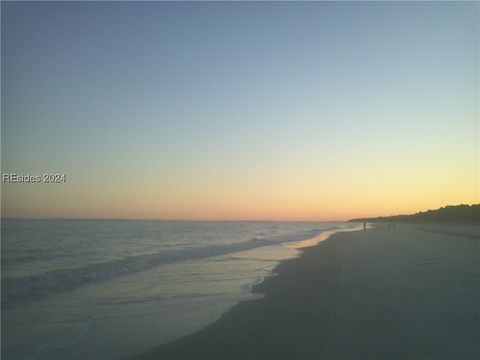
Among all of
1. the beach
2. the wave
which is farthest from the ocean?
the beach

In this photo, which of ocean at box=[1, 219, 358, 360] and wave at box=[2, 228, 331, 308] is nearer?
ocean at box=[1, 219, 358, 360]

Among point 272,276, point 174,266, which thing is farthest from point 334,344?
point 174,266

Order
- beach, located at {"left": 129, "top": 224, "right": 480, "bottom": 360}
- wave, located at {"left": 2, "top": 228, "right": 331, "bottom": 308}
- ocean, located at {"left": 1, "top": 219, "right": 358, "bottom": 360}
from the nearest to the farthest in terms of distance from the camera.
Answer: beach, located at {"left": 129, "top": 224, "right": 480, "bottom": 360}
ocean, located at {"left": 1, "top": 219, "right": 358, "bottom": 360}
wave, located at {"left": 2, "top": 228, "right": 331, "bottom": 308}

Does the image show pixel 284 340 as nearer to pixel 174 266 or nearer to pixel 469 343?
pixel 469 343

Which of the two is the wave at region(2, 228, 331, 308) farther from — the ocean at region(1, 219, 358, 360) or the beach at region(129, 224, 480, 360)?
the beach at region(129, 224, 480, 360)

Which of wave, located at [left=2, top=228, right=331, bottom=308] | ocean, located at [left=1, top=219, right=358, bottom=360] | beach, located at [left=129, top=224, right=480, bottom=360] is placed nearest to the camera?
beach, located at [left=129, top=224, right=480, bottom=360]

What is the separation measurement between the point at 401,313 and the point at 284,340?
348 centimetres

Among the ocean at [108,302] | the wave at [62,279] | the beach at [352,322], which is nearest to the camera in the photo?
the beach at [352,322]

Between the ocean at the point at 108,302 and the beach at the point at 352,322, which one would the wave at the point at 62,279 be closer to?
the ocean at the point at 108,302

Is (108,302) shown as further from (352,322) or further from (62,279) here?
(352,322)

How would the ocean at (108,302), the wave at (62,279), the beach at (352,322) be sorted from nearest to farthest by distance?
the beach at (352,322) → the ocean at (108,302) → the wave at (62,279)

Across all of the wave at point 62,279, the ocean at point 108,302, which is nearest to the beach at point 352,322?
the ocean at point 108,302

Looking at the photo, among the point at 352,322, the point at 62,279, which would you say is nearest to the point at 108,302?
the point at 62,279

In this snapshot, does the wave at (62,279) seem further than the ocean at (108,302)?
Yes
